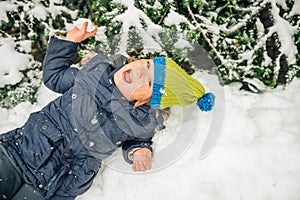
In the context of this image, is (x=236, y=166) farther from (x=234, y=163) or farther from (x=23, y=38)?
(x=23, y=38)

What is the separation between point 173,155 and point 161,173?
0.40 ft

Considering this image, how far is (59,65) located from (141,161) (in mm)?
642

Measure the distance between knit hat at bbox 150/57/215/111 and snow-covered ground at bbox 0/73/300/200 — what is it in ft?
1.18

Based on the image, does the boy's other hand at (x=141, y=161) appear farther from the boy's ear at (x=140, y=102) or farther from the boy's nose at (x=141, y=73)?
the boy's nose at (x=141, y=73)

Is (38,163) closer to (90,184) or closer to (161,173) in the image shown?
(90,184)

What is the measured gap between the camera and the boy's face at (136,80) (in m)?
1.77

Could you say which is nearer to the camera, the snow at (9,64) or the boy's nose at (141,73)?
the boy's nose at (141,73)

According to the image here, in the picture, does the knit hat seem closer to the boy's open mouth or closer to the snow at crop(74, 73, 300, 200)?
the boy's open mouth

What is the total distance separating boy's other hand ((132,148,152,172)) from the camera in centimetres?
186

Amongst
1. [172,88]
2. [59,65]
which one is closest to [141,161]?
[172,88]

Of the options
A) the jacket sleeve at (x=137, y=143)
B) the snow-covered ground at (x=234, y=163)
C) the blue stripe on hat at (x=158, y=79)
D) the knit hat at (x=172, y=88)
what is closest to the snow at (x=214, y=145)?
the snow-covered ground at (x=234, y=163)

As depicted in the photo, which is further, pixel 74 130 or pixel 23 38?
pixel 23 38

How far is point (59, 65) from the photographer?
6.46ft

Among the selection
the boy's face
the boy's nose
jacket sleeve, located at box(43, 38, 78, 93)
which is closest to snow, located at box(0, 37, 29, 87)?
jacket sleeve, located at box(43, 38, 78, 93)
